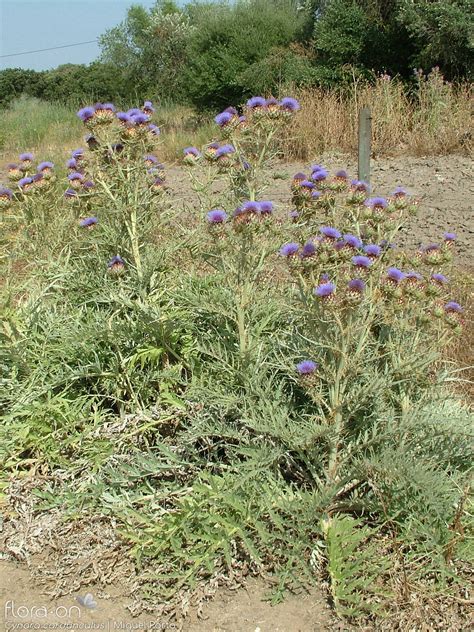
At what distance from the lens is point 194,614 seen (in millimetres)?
2025

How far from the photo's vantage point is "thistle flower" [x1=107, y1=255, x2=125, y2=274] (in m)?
2.89

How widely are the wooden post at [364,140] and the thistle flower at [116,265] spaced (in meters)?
2.52

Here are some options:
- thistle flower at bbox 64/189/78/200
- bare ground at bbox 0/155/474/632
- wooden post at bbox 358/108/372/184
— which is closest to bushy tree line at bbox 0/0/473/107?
wooden post at bbox 358/108/372/184

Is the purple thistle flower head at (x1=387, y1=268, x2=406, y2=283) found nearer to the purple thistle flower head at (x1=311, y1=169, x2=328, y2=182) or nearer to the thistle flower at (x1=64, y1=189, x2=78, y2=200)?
the purple thistle flower head at (x1=311, y1=169, x2=328, y2=182)

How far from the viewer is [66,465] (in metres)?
2.66

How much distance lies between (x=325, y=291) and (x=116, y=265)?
50.4 inches

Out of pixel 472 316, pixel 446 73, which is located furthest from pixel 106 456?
pixel 446 73

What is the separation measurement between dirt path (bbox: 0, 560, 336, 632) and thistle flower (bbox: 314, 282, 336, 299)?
0.98 meters

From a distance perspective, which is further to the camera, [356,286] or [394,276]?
[394,276]

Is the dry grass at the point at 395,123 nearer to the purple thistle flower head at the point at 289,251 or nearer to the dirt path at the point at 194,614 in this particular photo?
the purple thistle flower head at the point at 289,251

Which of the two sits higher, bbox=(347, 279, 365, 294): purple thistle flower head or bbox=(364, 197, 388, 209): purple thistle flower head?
bbox=(364, 197, 388, 209): purple thistle flower head

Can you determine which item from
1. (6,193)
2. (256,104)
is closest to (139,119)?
(256,104)

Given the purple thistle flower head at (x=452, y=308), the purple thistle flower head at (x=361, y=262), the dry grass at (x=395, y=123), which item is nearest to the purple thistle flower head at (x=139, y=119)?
the purple thistle flower head at (x=361, y=262)

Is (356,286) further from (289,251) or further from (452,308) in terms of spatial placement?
(452,308)
